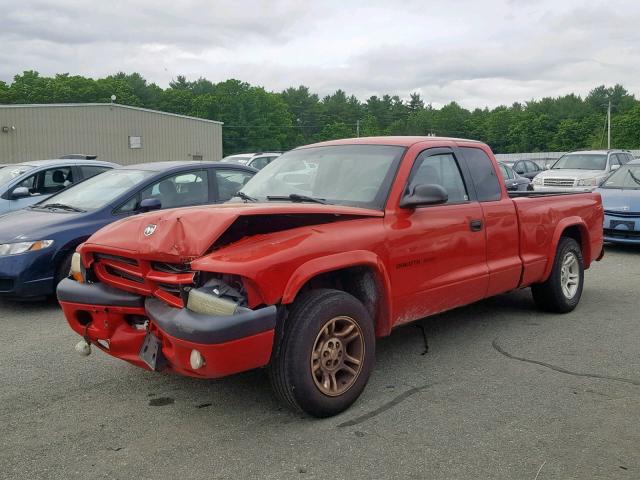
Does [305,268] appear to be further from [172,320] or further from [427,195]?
[427,195]

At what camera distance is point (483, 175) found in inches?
222

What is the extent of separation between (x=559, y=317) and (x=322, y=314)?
355cm

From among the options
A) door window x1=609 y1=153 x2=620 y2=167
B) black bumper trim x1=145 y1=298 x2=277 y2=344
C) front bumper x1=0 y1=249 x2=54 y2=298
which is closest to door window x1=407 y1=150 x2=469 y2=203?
black bumper trim x1=145 y1=298 x2=277 y2=344

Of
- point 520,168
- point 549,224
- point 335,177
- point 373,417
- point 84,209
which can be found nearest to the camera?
point 373,417

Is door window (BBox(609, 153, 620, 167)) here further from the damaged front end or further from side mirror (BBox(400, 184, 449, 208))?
the damaged front end

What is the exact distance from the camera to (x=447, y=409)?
404 centimetres

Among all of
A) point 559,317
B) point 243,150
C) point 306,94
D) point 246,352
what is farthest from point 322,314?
point 306,94

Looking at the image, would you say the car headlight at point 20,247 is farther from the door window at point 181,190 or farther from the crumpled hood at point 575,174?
the crumpled hood at point 575,174

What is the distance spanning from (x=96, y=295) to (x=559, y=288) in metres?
4.46

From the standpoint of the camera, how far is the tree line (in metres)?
89.4

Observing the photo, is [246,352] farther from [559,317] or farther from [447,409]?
[559,317]

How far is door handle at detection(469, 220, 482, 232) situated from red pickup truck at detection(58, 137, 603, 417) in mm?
15

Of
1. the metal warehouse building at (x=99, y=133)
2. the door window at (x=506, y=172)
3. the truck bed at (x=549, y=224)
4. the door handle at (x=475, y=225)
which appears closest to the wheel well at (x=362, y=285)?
the door handle at (x=475, y=225)

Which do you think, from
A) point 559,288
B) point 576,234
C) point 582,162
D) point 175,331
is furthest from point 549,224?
point 582,162
